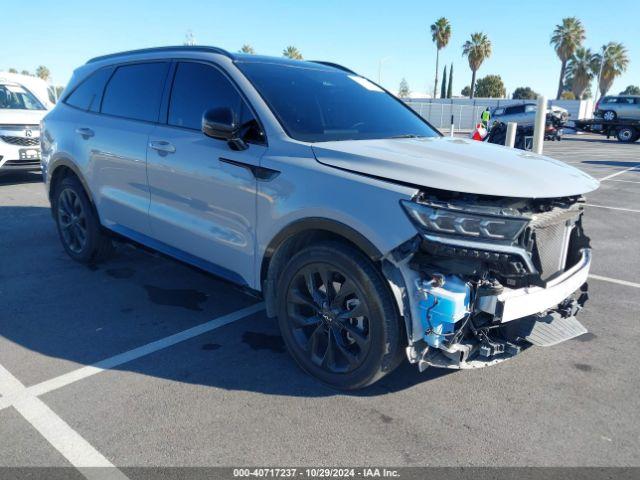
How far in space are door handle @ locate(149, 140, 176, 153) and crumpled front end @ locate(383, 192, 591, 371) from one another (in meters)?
1.99

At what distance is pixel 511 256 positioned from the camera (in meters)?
2.53

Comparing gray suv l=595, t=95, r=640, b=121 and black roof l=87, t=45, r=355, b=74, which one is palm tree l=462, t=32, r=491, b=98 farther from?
black roof l=87, t=45, r=355, b=74

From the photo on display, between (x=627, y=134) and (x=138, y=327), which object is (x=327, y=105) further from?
(x=627, y=134)

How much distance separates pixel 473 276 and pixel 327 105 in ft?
5.73

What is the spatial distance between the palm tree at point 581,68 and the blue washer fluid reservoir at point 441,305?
2939 inches

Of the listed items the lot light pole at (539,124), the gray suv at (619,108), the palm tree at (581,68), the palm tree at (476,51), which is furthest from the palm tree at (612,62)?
the lot light pole at (539,124)

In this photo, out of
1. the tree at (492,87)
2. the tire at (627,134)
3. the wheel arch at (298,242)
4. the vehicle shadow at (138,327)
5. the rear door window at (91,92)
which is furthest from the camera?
the tree at (492,87)

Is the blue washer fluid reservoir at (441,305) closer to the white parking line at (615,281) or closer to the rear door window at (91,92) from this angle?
the white parking line at (615,281)

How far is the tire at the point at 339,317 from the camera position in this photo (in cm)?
276

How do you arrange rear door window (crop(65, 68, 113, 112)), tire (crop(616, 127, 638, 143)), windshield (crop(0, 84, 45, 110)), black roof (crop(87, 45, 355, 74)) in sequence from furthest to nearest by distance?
tire (crop(616, 127, 638, 143)), windshield (crop(0, 84, 45, 110)), rear door window (crop(65, 68, 113, 112)), black roof (crop(87, 45, 355, 74))

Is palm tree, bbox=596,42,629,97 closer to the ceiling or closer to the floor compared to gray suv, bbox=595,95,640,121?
closer to the ceiling

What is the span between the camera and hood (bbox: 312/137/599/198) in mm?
2617

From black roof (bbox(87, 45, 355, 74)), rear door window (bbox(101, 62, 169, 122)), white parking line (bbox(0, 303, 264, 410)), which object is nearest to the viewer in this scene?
white parking line (bbox(0, 303, 264, 410))

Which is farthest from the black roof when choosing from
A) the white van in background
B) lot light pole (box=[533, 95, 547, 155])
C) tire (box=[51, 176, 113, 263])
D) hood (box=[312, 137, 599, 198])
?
the white van in background
